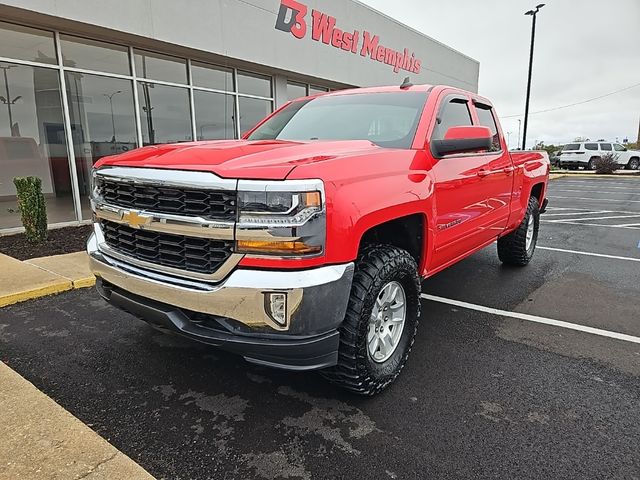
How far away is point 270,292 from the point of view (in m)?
2.14

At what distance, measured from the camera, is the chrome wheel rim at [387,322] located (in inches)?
109

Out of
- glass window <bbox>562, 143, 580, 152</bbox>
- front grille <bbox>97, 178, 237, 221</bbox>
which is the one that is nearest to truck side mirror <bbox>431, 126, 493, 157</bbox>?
front grille <bbox>97, 178, 237, 221</bbox>

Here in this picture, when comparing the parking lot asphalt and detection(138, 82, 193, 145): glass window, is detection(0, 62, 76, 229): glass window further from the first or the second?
the parking lot asphalt

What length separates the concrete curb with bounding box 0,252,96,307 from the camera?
4.54 meters

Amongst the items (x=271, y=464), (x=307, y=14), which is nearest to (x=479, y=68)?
(x=307, y=14)

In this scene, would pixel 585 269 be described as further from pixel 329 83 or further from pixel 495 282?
pixel 329 83

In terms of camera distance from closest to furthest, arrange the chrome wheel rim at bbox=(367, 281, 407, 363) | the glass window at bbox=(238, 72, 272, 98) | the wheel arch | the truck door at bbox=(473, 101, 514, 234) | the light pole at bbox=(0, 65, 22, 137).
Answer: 1. the chrome wheel rim at bbox=(367, 281, 407, 363)
2. the wheel arch
3. the truck door at bbox=(473, 101, 514, 234)
4. the light pole at bbox=(0, 65, 22, 137)
5. the glass window at bbox=(238, 72, 272, 98)

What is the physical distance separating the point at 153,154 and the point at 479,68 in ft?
83.1

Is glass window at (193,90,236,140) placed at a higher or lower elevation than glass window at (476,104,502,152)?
higher

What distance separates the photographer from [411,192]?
2.89 m

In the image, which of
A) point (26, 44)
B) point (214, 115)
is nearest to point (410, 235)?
point (26, 44)

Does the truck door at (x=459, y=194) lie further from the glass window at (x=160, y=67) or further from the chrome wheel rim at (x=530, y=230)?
the glass window at (x=160, y=67)

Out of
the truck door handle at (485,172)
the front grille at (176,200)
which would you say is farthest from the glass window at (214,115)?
the front grille at (176,200)

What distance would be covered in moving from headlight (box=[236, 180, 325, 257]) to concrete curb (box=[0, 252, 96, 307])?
3.54 m
